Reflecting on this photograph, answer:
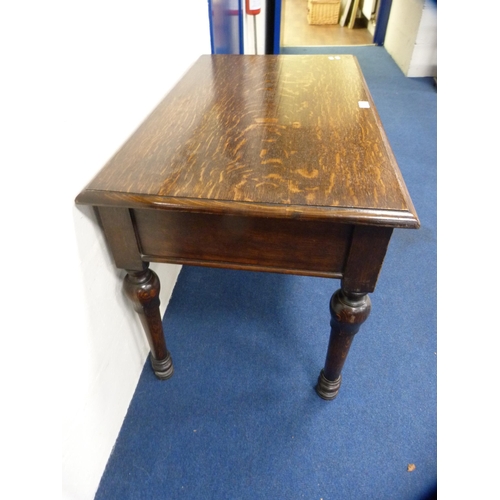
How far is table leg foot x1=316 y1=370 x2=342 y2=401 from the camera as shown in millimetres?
983

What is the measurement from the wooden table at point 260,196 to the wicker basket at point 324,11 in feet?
15.3

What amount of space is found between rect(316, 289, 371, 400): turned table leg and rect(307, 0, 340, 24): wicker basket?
16.6 feet

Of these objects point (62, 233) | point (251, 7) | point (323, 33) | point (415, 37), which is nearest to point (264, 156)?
point (62, 233)

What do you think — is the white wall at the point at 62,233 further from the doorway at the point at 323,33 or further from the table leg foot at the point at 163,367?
the doorway at the point at 323,33

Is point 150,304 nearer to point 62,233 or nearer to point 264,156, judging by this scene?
point 62,233

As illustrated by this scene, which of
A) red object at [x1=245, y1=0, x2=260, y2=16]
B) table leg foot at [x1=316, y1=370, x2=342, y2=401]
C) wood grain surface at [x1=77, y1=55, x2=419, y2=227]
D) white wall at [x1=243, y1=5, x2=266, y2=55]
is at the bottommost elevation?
table leg foot at [x1=316, y1=370, x2=342, y2=401]

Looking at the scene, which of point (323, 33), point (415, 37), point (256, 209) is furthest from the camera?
point (323, 33)

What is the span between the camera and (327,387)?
0.99 metres

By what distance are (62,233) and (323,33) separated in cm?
475

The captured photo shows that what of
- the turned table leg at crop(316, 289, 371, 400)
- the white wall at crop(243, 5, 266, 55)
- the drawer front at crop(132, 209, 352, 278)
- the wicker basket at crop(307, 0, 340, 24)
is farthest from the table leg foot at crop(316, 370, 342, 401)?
the wicker basket at crop(307, 0, 340, 24)

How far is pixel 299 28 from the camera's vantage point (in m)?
4.64

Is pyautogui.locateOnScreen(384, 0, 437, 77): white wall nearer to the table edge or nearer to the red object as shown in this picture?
the red object

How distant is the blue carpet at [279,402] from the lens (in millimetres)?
878

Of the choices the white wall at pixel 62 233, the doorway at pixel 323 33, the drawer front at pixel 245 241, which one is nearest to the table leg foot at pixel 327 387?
the drawer front at pixel 245 241
